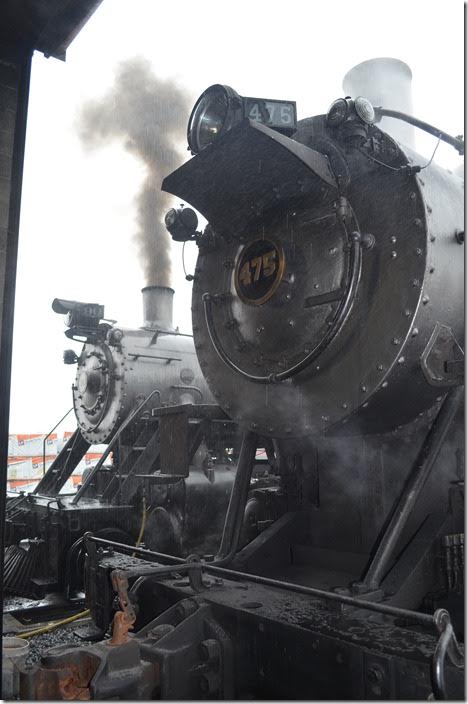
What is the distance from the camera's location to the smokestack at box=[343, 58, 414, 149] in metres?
4.02

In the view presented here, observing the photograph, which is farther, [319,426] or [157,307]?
[157,307]

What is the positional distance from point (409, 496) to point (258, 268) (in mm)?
1276

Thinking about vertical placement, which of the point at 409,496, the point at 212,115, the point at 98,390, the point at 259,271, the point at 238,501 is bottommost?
the point at 238,501

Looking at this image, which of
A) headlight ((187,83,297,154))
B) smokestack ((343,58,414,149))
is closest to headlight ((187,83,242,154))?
headlight ((187,83,297,154))

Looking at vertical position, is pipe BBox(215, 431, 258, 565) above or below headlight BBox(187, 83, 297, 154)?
below

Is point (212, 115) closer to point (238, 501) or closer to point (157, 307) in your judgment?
point (238, 501)

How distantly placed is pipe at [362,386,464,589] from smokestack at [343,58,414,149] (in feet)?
7.80

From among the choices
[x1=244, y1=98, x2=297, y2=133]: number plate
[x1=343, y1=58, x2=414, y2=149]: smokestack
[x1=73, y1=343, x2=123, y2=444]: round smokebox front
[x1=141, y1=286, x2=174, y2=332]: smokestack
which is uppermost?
[x1=343, y1=58, x2=414, y2=149]: smokestack

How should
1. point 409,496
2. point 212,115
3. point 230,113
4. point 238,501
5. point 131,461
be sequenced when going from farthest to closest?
point 131,461, point 238,501, point 212,115, point 230,113, point 409,496

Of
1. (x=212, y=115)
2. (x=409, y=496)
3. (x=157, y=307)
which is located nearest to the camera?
(x=409, y=496)

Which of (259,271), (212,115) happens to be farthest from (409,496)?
(212,115)

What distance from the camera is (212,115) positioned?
278 centimetres

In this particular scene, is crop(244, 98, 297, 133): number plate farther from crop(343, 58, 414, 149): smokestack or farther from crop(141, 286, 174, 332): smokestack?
crop(141, 286, 174, 332): smokestack

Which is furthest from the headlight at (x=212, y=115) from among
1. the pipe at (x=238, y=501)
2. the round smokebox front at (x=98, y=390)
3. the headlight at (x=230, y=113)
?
the round smokebox front at (x=98, y=390)
